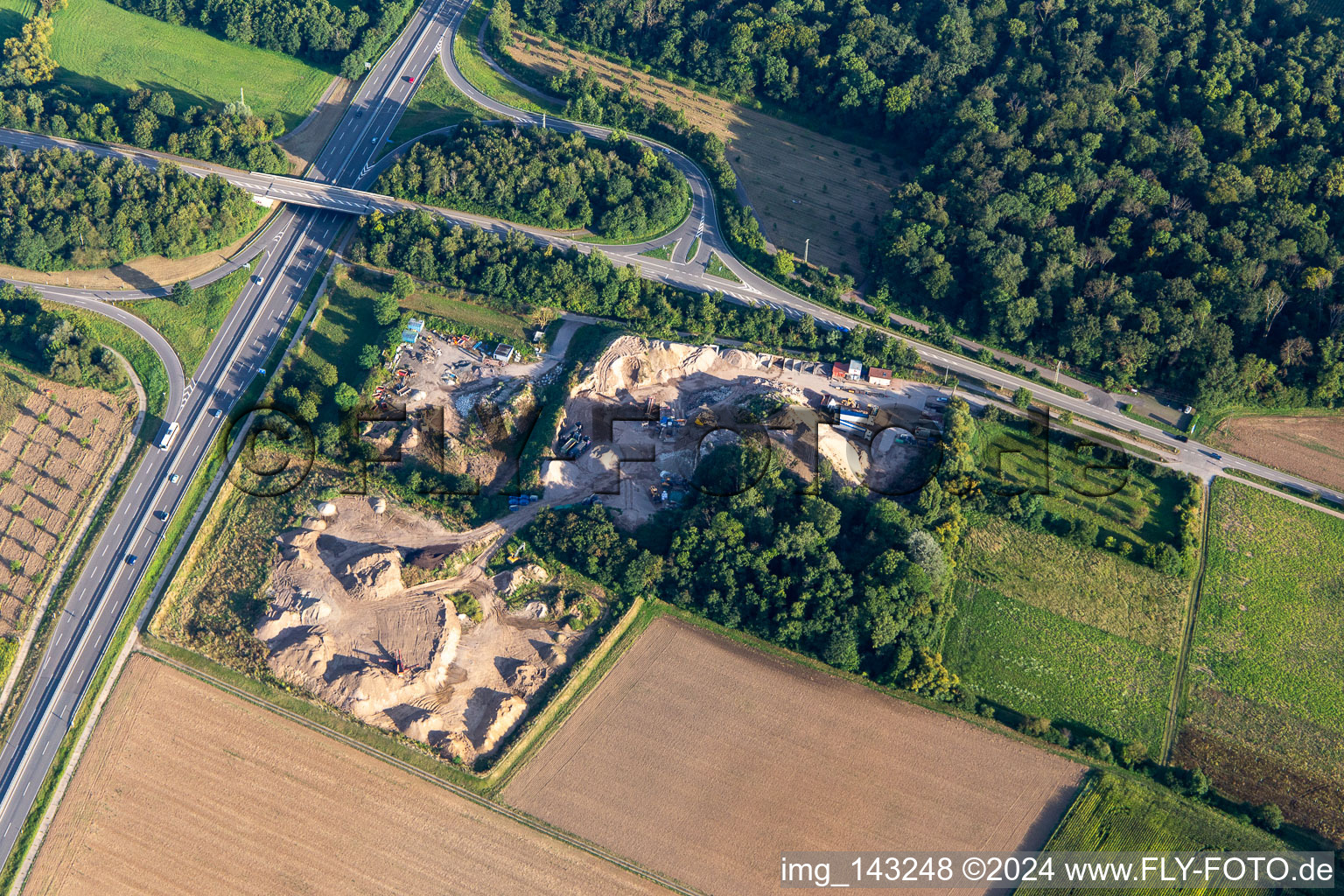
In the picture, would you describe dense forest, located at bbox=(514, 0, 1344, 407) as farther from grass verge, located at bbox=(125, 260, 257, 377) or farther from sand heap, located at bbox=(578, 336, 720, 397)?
grass verge, located at bbox=(125, 260, 257, 377)

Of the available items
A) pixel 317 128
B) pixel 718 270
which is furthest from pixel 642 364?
pixel 317 128

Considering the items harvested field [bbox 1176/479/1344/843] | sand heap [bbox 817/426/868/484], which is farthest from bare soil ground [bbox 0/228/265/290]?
harvested field [bbox 1176/479/1344/843]

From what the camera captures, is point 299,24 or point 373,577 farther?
point 299,24

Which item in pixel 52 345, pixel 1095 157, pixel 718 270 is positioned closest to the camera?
pixel 52 345

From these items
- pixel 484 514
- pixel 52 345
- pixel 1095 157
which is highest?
pixel 1095 157

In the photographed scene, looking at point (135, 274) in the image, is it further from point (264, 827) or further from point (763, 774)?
point (763, 774)

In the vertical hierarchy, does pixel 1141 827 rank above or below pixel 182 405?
above

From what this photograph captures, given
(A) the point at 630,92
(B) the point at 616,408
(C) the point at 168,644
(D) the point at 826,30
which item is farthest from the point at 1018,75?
(C) the point at 168,644
